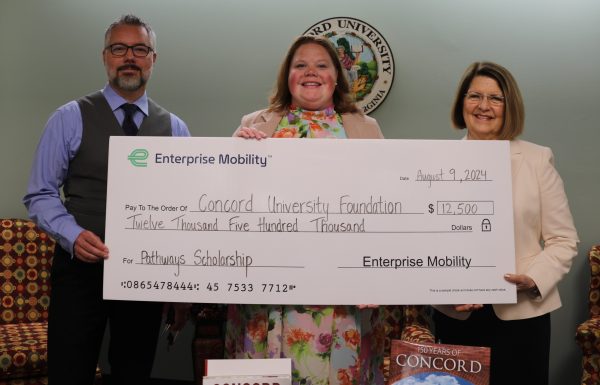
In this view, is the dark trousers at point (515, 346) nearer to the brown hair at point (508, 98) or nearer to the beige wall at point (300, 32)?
the brown hair at point (508, 98)

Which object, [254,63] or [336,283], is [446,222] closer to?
[336,283]

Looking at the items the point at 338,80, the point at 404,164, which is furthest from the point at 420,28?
the point at 404,164

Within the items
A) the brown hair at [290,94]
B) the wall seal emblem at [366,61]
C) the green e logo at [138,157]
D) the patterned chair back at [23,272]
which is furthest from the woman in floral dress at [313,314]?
the patterned chair back at [23,272]

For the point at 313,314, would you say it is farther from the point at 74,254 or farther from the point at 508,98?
the point at 508,98

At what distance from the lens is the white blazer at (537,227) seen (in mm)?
1927

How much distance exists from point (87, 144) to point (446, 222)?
48.4 inches

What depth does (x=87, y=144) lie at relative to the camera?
2082 millimetres

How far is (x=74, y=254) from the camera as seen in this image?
77.6 inches

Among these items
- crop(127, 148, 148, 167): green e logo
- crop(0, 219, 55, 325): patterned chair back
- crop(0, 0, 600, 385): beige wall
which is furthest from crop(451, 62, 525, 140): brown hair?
crop(0, 219, 55, 325): patterned chair back

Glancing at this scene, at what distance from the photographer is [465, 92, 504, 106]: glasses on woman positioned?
1.98 metres

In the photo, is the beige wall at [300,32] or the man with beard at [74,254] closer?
the man with beard at [74,254]

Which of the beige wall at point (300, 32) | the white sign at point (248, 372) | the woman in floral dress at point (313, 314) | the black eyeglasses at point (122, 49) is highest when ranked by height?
the beige wall at point (300, 32)

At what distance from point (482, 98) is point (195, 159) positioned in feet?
3.14
